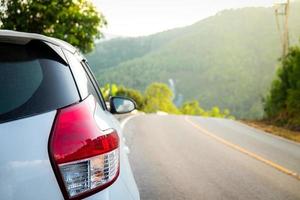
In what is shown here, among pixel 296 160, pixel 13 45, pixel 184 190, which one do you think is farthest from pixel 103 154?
pixel 296 160

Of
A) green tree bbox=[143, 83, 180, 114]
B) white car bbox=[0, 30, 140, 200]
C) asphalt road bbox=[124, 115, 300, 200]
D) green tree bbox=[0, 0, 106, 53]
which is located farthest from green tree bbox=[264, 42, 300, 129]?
green tree bbox=[143, 83, 180, 114]

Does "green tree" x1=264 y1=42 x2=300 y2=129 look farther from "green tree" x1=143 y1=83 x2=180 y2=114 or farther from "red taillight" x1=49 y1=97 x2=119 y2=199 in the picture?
"green tree" x1=143 y1=83 x2=180 y2=114

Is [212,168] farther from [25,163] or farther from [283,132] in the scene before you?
[283,132]

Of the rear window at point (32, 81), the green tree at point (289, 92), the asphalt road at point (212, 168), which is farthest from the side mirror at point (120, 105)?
the green tree at point (289, 92)

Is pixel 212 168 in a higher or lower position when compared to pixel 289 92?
higher

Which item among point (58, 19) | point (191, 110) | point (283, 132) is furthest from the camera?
point (191, 110)

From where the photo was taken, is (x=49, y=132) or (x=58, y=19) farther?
(x=58, y=19)

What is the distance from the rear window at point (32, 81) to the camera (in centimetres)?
228

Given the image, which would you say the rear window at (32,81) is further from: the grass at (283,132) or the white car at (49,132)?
the grass at (283,132)

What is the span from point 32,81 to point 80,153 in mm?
393

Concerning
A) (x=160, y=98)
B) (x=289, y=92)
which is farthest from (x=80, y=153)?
(x=160, y=98)

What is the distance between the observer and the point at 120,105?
4.66 m

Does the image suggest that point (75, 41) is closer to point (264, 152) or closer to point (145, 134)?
point (145, 134)

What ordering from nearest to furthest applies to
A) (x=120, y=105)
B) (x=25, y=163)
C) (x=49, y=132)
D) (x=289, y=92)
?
(x=25, y=163)
(x=49, y=132)
(x=120, y=105)
(x=289, y=92)
